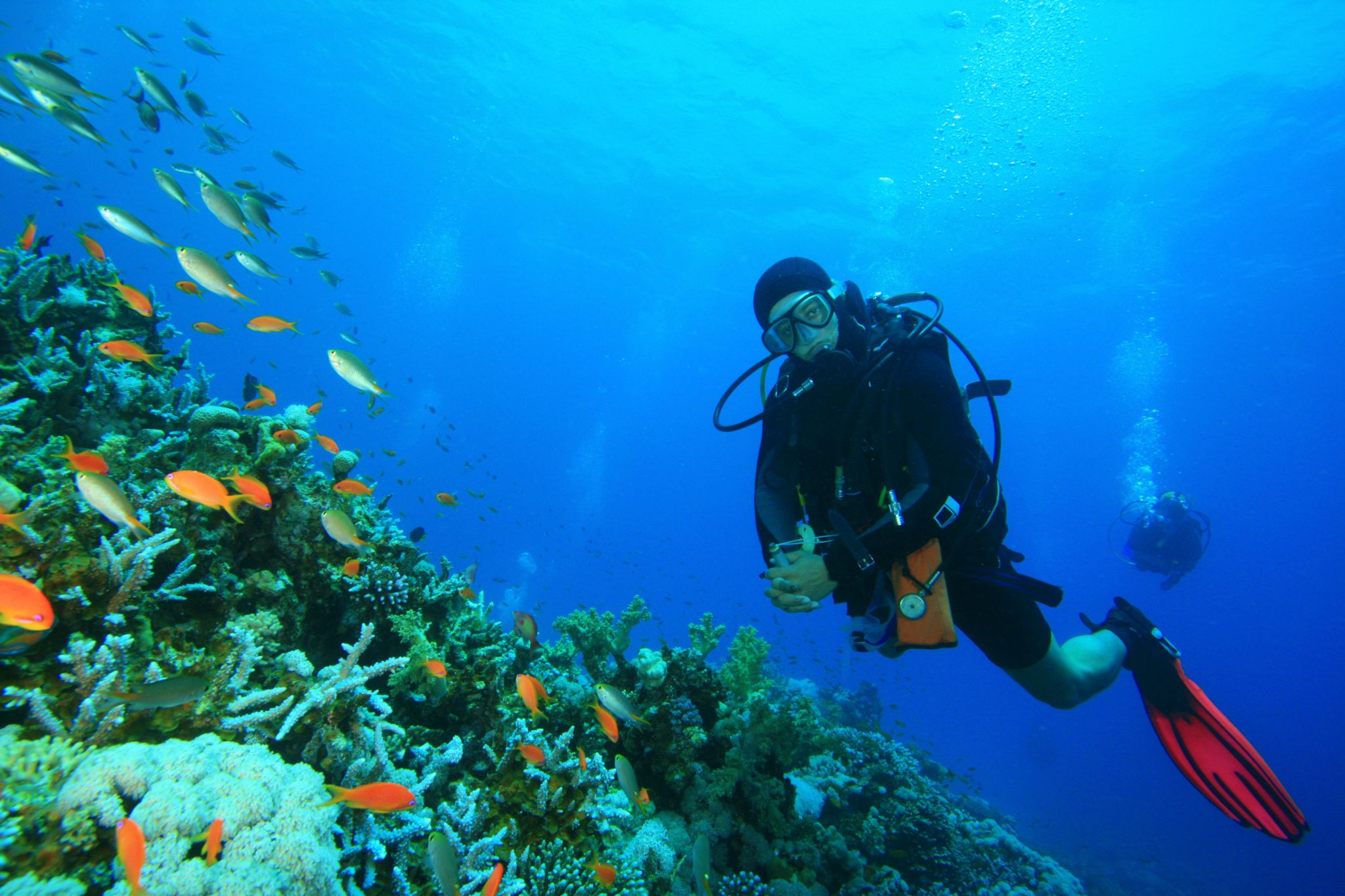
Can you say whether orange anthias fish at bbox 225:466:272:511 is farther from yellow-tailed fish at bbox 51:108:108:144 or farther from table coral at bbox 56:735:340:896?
yellow-tailed fish at bbox 51:108:108:144

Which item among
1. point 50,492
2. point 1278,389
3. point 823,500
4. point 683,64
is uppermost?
point 1278,389

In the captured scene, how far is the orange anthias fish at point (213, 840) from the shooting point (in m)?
1.83

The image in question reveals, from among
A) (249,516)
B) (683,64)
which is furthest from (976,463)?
(683,64)

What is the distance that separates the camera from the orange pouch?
9.78 feet

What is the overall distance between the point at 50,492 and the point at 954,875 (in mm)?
8612

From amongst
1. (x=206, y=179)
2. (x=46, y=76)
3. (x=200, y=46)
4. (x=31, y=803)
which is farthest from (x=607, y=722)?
(x=200, y=46)

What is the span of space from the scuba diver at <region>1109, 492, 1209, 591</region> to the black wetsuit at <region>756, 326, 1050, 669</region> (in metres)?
19.2

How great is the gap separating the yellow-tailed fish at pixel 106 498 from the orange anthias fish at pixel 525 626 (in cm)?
265

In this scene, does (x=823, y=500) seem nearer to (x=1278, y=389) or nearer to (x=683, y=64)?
(x=683, y=64)

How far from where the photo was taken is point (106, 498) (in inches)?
100.0

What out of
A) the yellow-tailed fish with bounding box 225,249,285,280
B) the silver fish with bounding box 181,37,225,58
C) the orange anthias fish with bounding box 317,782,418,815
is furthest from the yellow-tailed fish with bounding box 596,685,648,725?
the silver fish with bounding box 181,37,225,58

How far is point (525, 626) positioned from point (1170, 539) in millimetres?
21952

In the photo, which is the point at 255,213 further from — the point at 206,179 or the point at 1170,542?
the point at 1170,542

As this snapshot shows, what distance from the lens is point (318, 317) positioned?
124438mm
